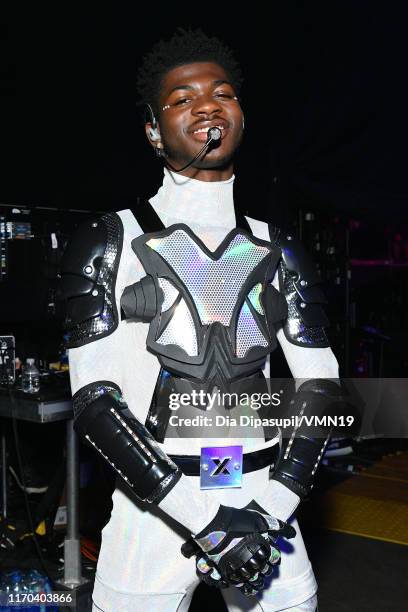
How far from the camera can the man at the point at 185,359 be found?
1.52 m

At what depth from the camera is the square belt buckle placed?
63.0 inches

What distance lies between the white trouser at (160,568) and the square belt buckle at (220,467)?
0.02m

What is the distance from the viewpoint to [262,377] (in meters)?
1.71

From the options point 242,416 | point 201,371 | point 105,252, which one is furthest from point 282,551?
point 105,252

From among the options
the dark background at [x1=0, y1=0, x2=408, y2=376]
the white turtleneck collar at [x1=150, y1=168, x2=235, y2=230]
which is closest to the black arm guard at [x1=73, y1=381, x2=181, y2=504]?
the white turtleneck collar at [x1=150, y1=168, x2=235, y2=230]

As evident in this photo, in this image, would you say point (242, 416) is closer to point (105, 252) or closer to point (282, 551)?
point (282, 551)

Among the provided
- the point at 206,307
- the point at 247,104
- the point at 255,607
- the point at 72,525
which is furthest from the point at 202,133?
the point at 247,104

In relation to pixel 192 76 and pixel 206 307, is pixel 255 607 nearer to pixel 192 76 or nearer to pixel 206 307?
pixel 206 307

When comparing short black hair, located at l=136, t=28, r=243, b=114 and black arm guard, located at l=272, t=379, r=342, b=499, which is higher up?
short black hair, located at l=136, t=28, r=243, b=114

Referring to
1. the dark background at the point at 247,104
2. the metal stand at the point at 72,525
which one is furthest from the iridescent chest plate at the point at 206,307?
the dark background at the point at 247,104

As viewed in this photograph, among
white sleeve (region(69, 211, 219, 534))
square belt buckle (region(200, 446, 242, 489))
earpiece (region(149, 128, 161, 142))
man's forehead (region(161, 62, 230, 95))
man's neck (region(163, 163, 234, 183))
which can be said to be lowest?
square belt buckle (region(200, 446, 242, 489))

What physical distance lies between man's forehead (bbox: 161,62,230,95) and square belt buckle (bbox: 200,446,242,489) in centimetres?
80

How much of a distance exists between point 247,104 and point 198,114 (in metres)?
2.77

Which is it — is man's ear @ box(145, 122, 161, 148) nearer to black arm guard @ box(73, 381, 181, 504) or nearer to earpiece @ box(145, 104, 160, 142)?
earpiece @ box(145, 104, 160, 142)
